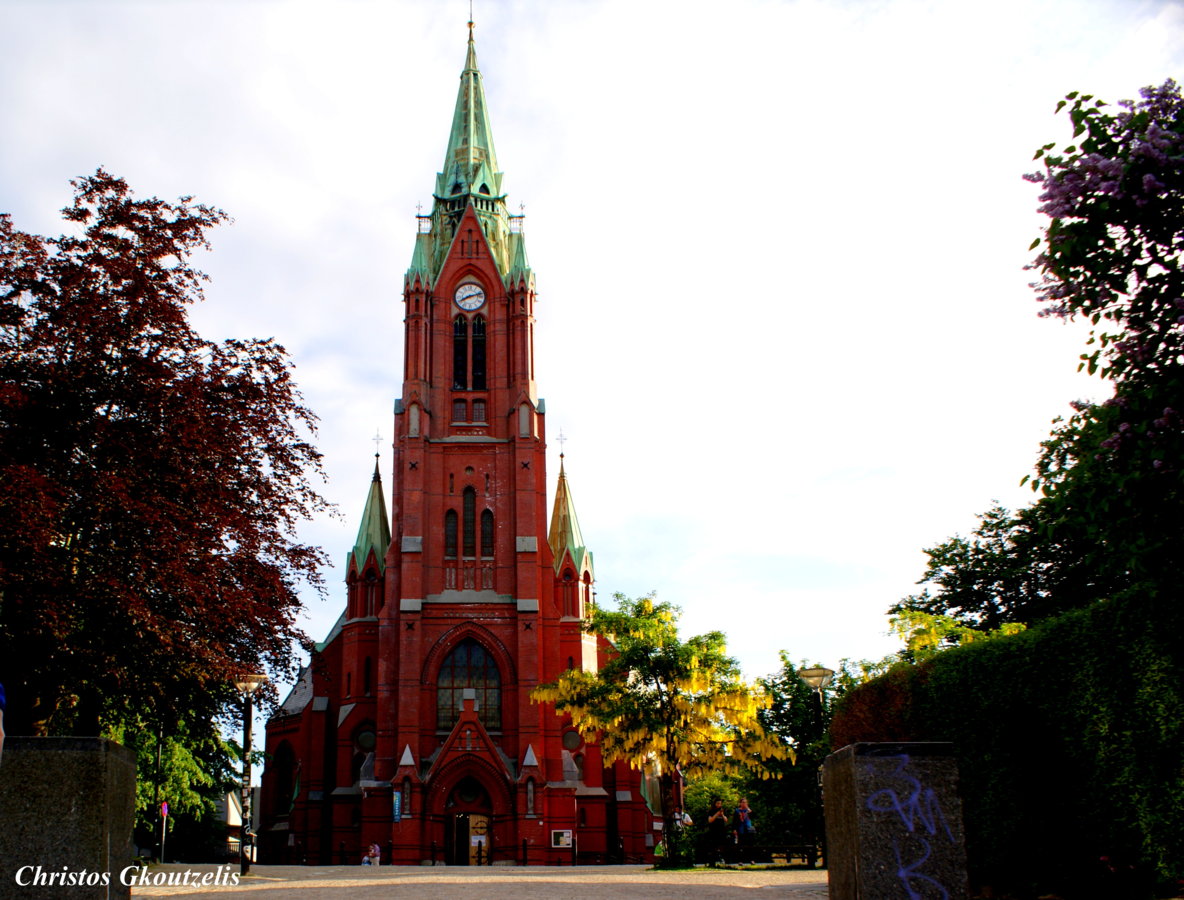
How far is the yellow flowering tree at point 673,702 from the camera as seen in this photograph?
109 ft

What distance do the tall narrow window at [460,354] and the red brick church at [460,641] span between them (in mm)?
102

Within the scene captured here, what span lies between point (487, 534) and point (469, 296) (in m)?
13.8

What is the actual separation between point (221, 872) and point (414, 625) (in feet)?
85.1

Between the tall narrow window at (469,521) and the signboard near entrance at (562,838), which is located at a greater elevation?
the tall narrow window at (469,521)

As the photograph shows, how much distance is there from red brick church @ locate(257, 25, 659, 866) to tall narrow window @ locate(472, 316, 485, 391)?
11 centimetres

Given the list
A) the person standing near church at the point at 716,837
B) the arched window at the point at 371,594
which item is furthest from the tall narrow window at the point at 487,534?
the person standing near church at the point at 716,837

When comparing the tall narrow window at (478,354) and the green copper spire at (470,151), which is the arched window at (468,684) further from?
the green copper spire at (470,151)

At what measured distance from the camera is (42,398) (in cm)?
1748

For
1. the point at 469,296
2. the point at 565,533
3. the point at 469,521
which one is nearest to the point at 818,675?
the point at 469,521

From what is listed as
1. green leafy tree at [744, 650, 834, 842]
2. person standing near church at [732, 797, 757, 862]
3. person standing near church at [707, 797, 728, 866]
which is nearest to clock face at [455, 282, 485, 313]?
green leafy tree at [744, 650, 834, 842]

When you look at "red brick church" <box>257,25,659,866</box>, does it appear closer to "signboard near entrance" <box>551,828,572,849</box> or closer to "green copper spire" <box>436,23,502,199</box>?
"signboard near entrance" <box>551,828,572,849</box>

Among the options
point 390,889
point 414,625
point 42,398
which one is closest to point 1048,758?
point 390,889

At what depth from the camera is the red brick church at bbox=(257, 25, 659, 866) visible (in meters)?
48.9

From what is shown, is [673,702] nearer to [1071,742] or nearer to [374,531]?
[1071,742]
